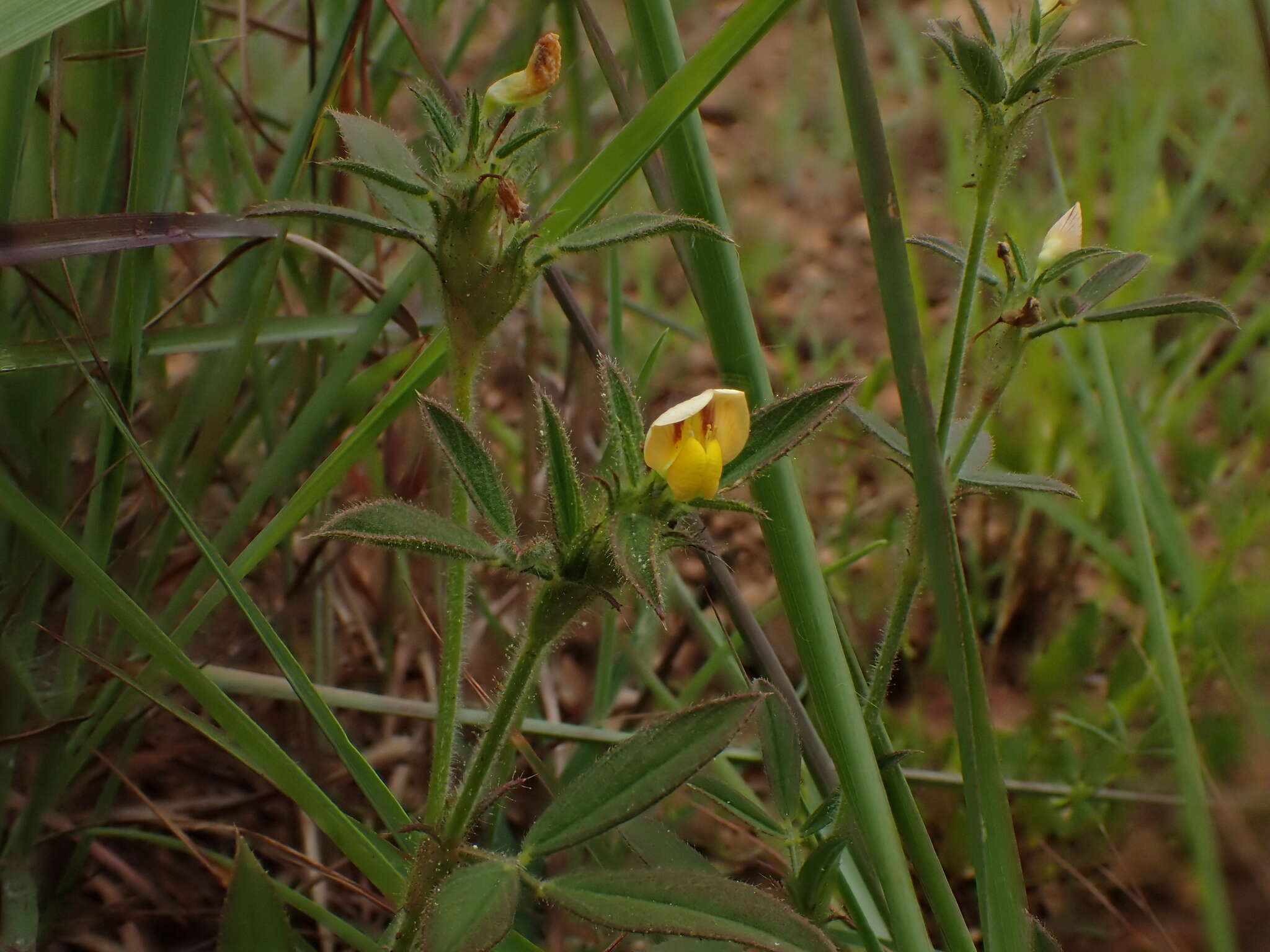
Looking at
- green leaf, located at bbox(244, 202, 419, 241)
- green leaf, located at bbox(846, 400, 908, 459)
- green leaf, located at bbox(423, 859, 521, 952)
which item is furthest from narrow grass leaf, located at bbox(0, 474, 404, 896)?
green leaf, located at bbox(846, 400, 908, 459)

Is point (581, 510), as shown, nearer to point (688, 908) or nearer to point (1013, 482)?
point (688, 908)

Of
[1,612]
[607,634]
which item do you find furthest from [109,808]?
[607,634]

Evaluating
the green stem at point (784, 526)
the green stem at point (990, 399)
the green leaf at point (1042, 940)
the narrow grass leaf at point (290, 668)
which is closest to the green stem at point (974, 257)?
the green stem at point (990, 399)

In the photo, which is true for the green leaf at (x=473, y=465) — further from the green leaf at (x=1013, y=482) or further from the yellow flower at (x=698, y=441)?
the green leaf at (x=1013, y=482)

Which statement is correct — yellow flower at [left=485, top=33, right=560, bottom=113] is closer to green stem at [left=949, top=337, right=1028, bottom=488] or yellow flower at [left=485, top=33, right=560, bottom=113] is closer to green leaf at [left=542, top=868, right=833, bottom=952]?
green stem at [left=949, top=337, right=1028, bottom=488]

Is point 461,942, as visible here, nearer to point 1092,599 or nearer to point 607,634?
point 607,634

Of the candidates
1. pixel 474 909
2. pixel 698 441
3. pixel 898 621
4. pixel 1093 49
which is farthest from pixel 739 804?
pixel 1093 49
